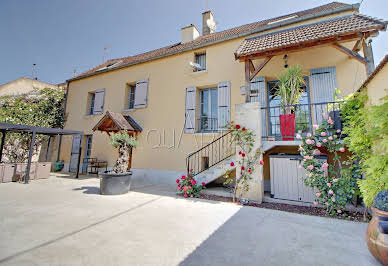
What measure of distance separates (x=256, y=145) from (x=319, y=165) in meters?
1.37

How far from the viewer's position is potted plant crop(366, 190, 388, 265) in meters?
1.62

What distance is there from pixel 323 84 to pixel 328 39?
1.46 meters

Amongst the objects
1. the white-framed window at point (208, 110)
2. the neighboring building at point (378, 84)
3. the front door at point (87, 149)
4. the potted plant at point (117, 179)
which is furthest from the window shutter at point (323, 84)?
the front door at point (87, 149)

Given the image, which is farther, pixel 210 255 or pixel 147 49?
pixel 147 49

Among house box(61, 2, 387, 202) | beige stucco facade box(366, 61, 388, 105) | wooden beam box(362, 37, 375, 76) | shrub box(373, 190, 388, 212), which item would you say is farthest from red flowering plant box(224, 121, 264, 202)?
wooden beam box(362, 37, 375, 76)

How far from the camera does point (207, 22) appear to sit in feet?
29.2

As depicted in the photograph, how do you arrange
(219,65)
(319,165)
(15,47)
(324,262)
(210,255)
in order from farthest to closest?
(15,47) < (219,65) < (319,165) < (210,255) < (324,262)

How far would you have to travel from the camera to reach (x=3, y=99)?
395 inches

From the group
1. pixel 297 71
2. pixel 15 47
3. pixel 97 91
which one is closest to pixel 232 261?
pixel 297 71

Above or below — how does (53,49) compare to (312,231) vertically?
above

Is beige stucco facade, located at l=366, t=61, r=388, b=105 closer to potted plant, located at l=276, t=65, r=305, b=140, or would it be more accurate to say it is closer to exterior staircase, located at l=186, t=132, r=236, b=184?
potted plant, located at l=276, t=65, r=305, b=140

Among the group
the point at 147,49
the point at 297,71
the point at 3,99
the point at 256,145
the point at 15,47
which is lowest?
the point at 256,145

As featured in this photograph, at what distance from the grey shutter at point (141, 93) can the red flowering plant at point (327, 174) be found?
6486mm

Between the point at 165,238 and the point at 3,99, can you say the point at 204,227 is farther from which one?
the point at 3,99
